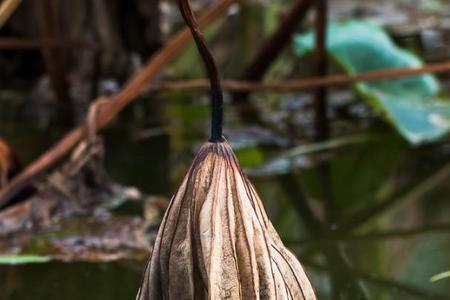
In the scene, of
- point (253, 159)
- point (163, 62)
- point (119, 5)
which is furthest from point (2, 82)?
point (163, 62)

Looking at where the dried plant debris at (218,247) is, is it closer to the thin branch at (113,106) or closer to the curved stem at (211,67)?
the curved stem at (211,67)

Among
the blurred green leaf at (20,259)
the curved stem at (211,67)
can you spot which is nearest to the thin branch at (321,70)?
the blurred green leaf at (20,259)

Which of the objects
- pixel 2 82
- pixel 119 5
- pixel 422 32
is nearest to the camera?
pixel 119 5

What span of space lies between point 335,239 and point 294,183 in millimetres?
235

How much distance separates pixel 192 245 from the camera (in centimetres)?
56

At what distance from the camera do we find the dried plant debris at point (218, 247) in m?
0.55

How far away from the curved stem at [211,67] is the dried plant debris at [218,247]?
11mm

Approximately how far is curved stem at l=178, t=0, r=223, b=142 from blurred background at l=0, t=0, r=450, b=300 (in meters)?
0.29

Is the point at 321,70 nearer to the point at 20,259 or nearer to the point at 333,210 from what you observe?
the point at 333,210

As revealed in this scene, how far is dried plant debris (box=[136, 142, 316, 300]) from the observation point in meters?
0.55

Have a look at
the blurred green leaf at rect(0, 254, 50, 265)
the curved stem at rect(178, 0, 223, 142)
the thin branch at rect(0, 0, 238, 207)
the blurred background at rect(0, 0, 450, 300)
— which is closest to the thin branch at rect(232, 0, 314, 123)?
the blurred background at rect(0, 0, 450, 300)

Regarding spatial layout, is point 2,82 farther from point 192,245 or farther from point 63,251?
point 192,245

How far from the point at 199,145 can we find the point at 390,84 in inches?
14.6

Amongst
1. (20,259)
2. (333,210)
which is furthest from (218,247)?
(333,210)
